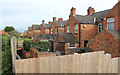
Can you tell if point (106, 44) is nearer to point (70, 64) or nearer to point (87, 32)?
point (87, 32)

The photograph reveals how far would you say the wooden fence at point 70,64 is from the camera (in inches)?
74.6

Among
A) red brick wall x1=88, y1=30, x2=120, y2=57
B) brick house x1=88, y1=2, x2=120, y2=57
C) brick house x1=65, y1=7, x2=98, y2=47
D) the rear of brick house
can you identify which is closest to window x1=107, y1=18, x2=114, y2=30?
brick house x1=88, y1=2, x2=120, y2=57

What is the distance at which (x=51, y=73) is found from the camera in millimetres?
2109

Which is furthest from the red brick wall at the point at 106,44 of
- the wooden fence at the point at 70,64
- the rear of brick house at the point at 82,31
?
the rear of brick house at the point at 82,31

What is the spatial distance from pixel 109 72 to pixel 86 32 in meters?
14.4

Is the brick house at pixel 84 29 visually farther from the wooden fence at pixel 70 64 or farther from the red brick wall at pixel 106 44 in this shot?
the wooden fence at pixel 70 64

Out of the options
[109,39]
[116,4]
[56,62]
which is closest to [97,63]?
[56,62]

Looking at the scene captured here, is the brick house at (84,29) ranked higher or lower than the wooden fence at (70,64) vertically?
higher

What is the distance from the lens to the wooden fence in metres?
1.89

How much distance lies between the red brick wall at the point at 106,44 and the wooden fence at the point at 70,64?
6316mm

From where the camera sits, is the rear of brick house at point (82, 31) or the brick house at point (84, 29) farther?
the brick house at point (84, 29)

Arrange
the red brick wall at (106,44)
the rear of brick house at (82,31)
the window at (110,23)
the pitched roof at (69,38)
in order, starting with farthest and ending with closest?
the rear of brick house at (82,31), the pitched roof at (69,38), the window at (110,23), the red brick wall at (106,44)

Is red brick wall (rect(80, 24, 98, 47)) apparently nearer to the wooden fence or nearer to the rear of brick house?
the rear of brick house

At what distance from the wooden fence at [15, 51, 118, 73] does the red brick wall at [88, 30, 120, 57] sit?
632 cm
